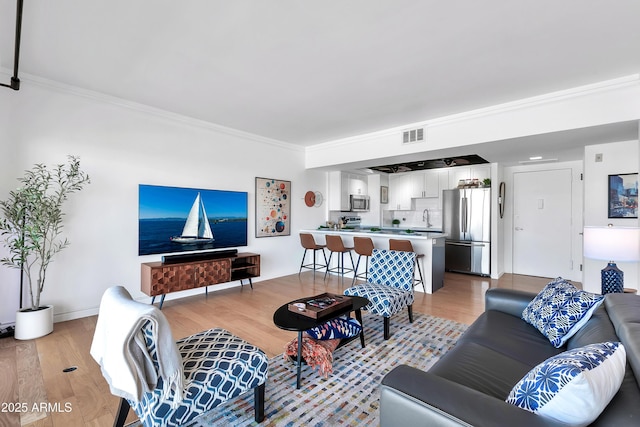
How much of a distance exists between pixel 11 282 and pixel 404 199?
23.1ft

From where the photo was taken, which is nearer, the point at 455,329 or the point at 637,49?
the point at 637,49

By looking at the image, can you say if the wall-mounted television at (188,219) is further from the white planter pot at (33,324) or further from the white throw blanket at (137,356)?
the white throw blanket at (137,356)

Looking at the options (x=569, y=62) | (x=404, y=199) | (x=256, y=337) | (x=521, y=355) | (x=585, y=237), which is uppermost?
(x=569, y=62)

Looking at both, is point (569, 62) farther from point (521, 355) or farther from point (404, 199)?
point (404, 199)

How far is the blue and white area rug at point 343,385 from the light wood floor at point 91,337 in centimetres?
52

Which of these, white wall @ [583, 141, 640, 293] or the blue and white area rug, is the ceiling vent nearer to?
white wall @ [583, 141, 640, 293]

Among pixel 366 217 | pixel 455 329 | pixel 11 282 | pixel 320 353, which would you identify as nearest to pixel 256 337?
pixel 320 353

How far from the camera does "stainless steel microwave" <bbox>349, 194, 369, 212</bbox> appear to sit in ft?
23.6

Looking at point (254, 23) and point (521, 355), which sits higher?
point (254, 23)

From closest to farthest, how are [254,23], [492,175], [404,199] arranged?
[254,23] < [492,175] < [404,199]

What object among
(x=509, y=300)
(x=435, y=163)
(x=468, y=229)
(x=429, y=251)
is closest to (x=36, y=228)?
(x=509, y=300)

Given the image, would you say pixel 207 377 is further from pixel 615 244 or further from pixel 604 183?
pixel 604 183

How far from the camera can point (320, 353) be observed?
7.65 ft

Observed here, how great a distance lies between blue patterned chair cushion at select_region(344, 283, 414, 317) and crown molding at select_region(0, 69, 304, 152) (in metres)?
3.36
